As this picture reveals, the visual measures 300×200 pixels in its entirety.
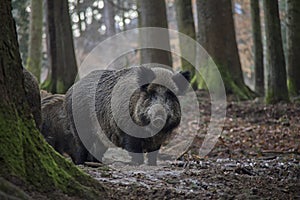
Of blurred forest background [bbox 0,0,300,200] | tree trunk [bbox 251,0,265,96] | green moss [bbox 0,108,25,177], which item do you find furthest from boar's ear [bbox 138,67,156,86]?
tree trunk [bbox 251,0,265,96]

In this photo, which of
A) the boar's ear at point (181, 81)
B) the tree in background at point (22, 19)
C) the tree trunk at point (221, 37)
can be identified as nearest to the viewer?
the boar's ear at point (181, 81)

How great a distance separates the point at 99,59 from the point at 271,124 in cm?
3161

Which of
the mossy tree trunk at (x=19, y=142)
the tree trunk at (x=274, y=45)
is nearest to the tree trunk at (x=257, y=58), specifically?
the tree trunk at (x=274, y=45)

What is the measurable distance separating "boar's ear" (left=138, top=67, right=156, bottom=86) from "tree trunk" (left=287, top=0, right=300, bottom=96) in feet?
26.6

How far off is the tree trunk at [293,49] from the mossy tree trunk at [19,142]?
11539 mm

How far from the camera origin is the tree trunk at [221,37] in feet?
53.2

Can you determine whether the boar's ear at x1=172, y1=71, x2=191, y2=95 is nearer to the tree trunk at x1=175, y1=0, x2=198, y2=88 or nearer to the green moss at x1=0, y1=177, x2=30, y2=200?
the green moss at x1=0, y1=177, x2=30, y2=200

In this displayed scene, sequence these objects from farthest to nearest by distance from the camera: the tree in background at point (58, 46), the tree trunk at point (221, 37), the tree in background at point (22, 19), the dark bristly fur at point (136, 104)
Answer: the tree in background at point (22, 19)
the tree trunk at point (221, 37)
the tree in background at point (58, 46)
the dark bristly fur at point (136, 104)

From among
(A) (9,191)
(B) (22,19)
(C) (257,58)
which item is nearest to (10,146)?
(A) (9,191)

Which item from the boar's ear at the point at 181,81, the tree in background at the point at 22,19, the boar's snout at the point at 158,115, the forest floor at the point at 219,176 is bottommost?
Answer: the forest floor at the point at 219,176

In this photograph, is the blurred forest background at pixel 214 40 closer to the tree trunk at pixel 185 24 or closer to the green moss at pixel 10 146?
the tree trunk at pixel 185 24

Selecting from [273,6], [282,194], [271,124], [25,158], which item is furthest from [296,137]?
[25,158]

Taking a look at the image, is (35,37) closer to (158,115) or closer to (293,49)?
(293,49)

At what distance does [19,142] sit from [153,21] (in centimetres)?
1214
